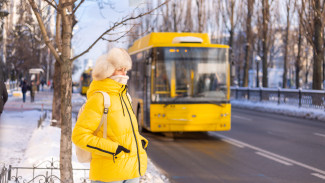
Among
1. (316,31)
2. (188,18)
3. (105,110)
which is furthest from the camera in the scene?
(188,18)

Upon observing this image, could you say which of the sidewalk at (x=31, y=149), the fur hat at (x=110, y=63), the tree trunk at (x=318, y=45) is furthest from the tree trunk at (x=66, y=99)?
the tree trunk at (x=318, y=45)

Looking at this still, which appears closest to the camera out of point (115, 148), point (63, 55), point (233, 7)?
point (115, 148)

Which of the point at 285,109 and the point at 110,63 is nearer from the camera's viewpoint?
the point at 110,63

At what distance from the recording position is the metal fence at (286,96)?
24.5m

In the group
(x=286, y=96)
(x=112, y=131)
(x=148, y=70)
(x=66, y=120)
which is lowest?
(x=286, y=96)

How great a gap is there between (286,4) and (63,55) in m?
34.9

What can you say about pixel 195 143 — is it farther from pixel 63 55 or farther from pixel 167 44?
pixel 63 55

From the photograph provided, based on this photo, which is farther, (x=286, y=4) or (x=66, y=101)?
(x=286, y=4)

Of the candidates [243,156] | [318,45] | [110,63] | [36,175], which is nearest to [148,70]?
[243,156]

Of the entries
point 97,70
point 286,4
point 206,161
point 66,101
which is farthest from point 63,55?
point 286,4

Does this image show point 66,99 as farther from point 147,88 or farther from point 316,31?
point 316,31

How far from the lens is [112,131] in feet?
12.0

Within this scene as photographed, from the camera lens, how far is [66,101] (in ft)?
20.3

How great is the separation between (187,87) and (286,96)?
51.7 ft
